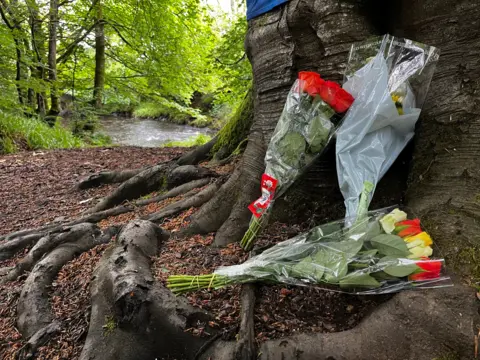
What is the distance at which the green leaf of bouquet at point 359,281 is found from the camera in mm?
1405

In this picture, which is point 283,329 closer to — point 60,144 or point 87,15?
point 60,144

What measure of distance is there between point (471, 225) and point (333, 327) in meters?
0.85

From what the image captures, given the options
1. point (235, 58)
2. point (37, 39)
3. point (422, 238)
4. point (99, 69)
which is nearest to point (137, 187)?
point (235, 58)

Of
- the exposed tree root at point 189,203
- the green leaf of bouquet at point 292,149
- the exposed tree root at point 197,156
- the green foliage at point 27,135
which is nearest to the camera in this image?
the green leaf of bouquet at point 292,149

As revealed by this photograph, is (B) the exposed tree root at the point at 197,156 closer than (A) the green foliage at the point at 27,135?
Yes

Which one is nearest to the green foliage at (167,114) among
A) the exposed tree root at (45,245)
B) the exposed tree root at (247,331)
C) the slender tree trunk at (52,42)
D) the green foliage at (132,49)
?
the green foliage at (132,49)

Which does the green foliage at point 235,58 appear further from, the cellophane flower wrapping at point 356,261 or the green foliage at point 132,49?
the cellophane flower wrapping at point 356,261

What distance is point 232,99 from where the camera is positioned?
28.7 feet

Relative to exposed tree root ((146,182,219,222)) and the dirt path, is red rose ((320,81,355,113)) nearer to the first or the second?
exposed tree root ((146,182,219,222))

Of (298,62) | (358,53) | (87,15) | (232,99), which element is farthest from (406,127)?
(87,15)

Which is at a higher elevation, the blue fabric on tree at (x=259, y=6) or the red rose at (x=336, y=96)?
the blue fabric on tree at (x=259, y=6)

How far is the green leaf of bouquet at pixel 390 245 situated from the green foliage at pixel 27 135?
8.99 meters

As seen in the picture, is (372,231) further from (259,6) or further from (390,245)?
(259,6)

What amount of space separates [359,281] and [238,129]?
353 centimetres
